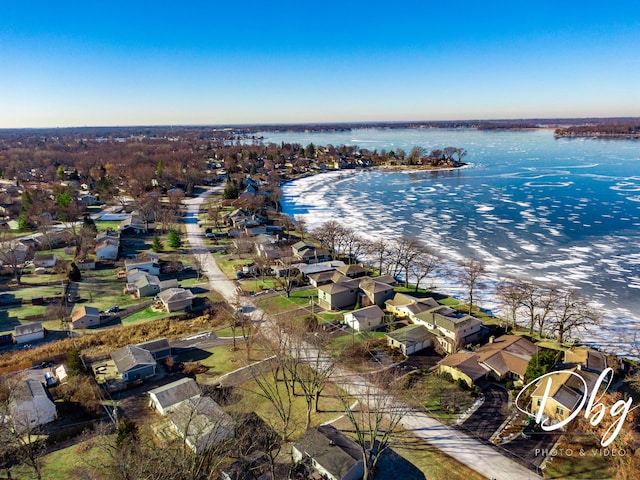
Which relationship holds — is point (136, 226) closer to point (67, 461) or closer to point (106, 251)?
point (106, 251)

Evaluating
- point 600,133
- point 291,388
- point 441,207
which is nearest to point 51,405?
point 291,388

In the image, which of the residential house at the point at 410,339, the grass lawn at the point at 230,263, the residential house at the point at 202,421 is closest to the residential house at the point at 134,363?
the residential house at the point at 202,421

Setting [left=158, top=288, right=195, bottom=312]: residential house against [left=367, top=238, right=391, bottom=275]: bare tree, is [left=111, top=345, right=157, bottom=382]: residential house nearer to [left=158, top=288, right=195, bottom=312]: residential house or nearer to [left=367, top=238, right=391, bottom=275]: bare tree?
[left=158, top=288, right=195, bottom=312]: residential house

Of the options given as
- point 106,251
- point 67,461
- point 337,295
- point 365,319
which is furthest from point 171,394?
point 106,251

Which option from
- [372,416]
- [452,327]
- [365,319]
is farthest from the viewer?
[365,319]

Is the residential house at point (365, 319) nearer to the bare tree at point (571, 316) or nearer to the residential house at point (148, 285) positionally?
the bare tree at point (571, 316)

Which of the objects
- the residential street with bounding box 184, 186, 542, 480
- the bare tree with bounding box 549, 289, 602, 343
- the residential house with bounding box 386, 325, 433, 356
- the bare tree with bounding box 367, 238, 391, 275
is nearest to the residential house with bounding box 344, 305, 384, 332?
the residential house with bounding box 386, 325, 433, 356

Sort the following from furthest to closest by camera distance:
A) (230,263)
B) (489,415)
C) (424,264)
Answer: (230,263)
(424,264)
(489,415)
